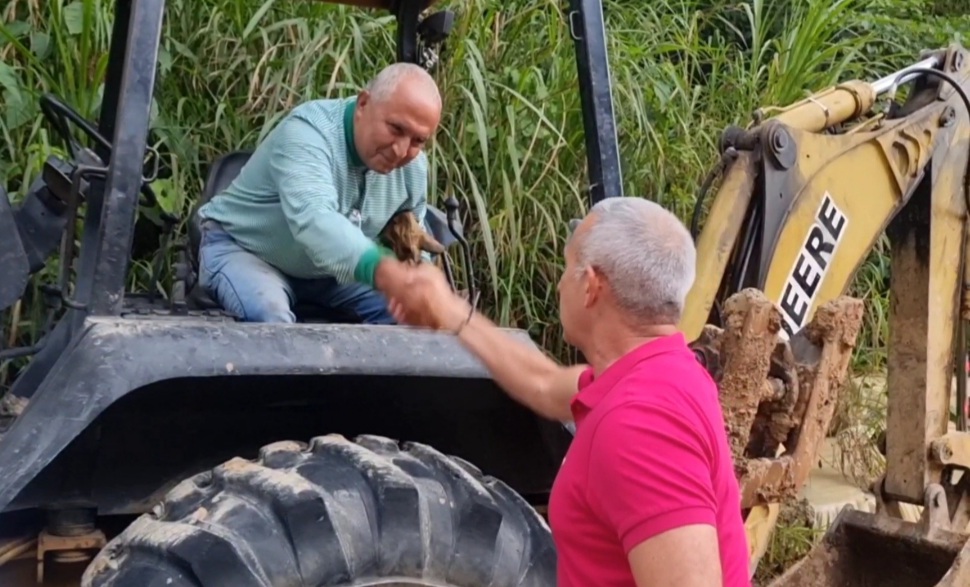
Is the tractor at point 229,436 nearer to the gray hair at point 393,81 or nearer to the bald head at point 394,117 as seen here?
the bald head at point 394,117

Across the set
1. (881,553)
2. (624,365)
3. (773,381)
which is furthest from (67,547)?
(881,553)

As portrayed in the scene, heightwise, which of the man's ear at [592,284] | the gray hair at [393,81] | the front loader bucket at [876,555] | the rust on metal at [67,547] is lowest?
the front loader bucket at [876,555]

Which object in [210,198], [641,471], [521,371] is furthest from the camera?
[210,198]

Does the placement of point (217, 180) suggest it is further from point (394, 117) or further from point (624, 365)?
point (624, 365)

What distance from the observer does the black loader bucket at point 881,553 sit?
3.26 m

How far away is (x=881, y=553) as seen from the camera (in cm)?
341

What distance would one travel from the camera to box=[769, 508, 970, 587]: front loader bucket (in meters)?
3.25

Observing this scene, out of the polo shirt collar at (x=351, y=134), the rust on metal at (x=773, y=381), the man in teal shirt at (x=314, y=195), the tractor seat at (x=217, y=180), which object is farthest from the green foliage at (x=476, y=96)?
the rust on metal at (x=773, y=381)

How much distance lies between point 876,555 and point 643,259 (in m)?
2.09

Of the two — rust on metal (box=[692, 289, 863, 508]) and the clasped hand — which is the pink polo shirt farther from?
rust on metal (box=[692, 289, 863, 508])

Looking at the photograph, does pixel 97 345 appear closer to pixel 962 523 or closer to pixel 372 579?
pixel 372 579

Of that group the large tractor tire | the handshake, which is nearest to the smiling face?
the handshake

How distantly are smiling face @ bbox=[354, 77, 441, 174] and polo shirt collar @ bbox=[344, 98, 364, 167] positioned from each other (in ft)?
0.04

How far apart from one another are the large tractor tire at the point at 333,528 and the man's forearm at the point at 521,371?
6.7 inches
